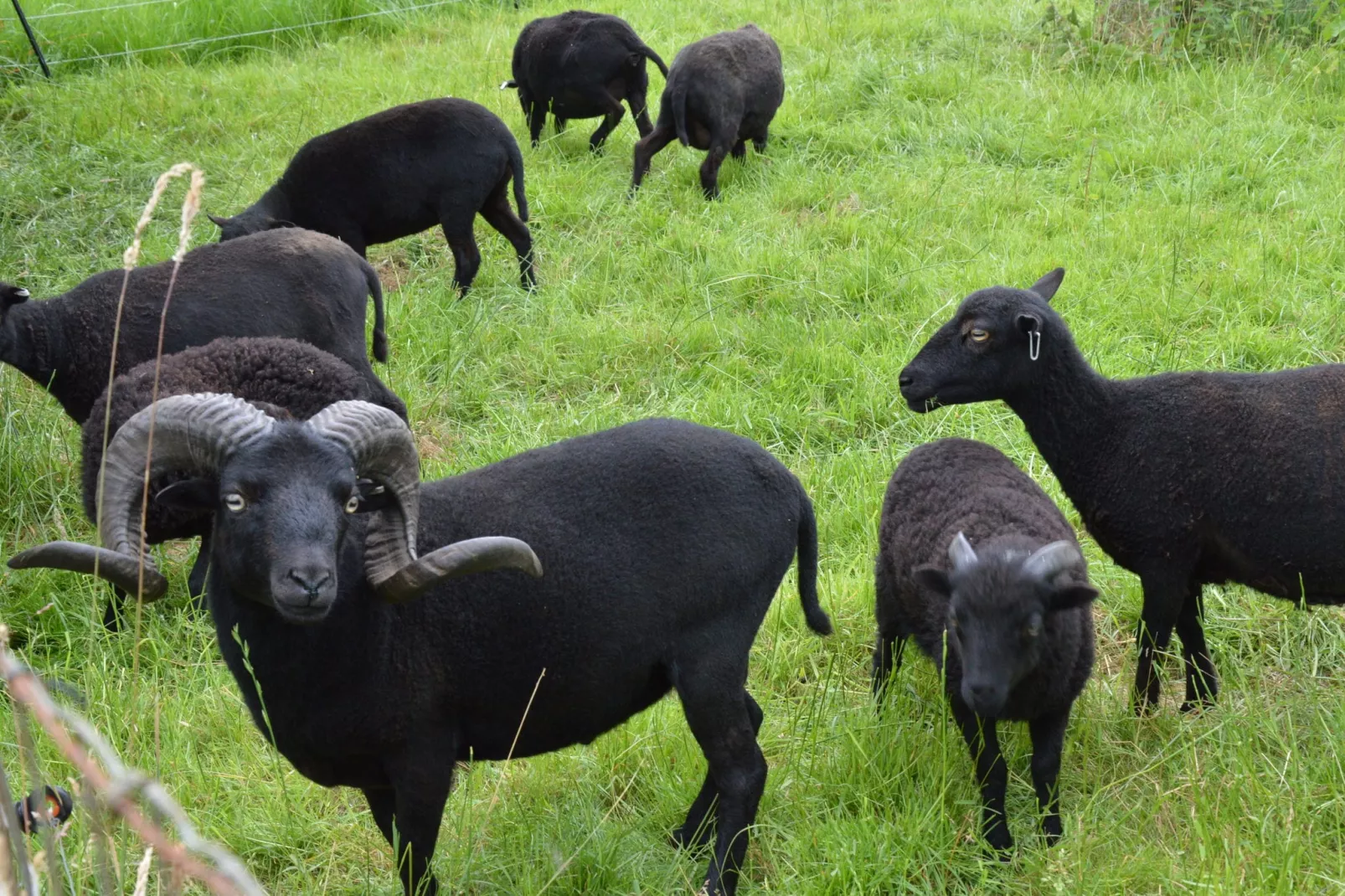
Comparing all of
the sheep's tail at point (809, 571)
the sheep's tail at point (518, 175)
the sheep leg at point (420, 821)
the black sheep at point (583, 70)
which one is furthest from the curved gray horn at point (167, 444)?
the black sheep at point (583, 70)

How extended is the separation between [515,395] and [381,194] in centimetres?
207

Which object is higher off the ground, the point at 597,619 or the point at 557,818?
the point at 597,619

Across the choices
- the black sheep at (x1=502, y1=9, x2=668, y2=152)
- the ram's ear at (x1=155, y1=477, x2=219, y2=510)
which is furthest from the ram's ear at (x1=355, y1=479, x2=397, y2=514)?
the black sheep at (x1=502, y1=9, x2=668, y2=152)

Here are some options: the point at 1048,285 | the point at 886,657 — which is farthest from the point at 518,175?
the point at 886,657

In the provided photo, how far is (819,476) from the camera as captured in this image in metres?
5.83

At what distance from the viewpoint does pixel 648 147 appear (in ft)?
32.0

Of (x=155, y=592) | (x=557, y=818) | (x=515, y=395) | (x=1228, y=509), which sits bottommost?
(x=515, y=395)

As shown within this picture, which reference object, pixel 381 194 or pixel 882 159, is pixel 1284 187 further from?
pixel 381 194

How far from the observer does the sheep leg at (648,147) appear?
9688 millimetres

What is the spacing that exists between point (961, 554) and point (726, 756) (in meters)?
0.95

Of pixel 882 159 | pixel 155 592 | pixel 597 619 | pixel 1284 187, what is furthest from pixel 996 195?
pixel 155 592

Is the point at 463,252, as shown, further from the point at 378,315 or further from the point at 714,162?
the point at 714,162

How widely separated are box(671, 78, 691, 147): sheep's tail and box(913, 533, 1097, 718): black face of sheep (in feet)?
20.6

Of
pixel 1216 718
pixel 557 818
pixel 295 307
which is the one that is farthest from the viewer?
pixel 295 307
